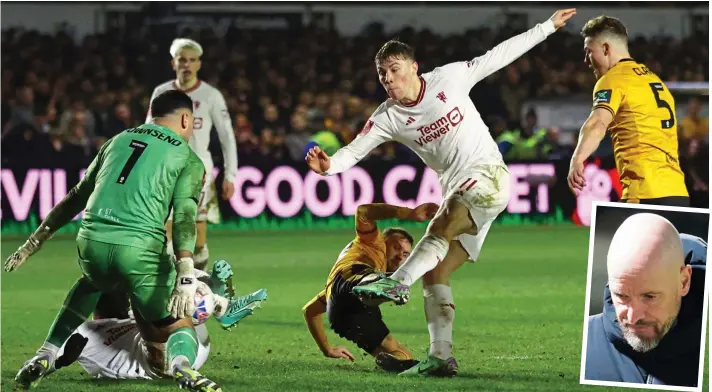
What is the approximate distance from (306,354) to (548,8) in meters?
15.6

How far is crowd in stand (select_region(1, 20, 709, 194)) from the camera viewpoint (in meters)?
17.5

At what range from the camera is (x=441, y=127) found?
7254 mm

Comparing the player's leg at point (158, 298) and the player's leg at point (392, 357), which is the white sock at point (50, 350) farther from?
the player's leg at point (392, 357)

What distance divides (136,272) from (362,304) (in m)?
1.37

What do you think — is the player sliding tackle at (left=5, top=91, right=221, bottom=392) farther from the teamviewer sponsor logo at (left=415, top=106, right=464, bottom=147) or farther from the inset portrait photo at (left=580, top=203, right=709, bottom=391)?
the inset portrait photo at (left=580, top=203, right=709, bottom=391)

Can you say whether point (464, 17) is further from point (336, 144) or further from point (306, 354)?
point (306, 354)

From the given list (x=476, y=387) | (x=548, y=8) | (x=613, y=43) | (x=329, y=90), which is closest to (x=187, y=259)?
(x=476, y=387)

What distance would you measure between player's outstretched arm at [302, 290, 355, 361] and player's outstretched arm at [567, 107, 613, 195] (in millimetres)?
1593

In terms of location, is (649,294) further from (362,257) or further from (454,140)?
(362,257)

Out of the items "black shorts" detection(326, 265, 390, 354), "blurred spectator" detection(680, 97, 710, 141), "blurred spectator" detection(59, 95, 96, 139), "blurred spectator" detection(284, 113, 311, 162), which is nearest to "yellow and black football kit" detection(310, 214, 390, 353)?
"black shorts" detection(326, 265, 390, 354)

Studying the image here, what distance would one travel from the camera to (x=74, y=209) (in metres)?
6.77

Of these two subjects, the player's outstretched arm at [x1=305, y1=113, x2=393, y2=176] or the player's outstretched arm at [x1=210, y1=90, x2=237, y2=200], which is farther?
the player's outstretched arm at [x1=210, y1=90, x2=237, y2=200]

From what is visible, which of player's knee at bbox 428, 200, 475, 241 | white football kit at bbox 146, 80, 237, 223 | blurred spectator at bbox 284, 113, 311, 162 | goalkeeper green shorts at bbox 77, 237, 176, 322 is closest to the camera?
goalkeeper green shorts at bbox 77, 237, 176, 322

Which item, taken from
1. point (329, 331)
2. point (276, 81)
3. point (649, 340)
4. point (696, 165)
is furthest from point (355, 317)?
point (276, 81)
